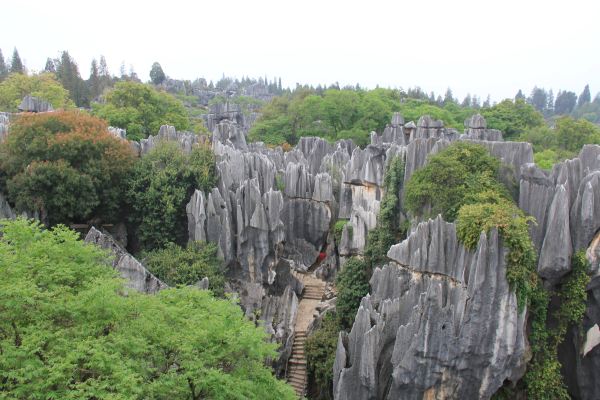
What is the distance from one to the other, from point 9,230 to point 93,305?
340 cm

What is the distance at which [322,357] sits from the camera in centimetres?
1658

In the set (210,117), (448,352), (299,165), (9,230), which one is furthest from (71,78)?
(448,352)

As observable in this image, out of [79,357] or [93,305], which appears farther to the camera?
[93,305]

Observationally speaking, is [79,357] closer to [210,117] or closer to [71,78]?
[210,117]

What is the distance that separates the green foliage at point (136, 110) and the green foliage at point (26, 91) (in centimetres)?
668

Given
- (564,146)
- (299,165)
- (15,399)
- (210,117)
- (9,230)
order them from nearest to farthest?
(15,399) < (9,230) < (299,165) < (564,146) < (210,117)

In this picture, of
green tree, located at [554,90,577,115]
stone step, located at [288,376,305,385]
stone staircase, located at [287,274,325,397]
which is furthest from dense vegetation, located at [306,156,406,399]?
green tree, located at [554,90,577,115]

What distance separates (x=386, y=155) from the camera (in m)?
20.3

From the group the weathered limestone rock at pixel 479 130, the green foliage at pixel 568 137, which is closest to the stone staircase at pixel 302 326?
the weathered limestone rock at pixel 479 130

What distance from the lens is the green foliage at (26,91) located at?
40094mm

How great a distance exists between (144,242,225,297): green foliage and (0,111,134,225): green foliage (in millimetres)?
3264

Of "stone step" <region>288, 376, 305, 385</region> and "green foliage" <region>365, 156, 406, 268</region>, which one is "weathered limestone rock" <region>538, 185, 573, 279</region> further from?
"stone step" <region>288, 376, 305, 385</region>

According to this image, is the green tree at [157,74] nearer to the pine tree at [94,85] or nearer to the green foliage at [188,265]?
the pine tree at [94,85]

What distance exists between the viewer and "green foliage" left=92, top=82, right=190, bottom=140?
32.8 meters
